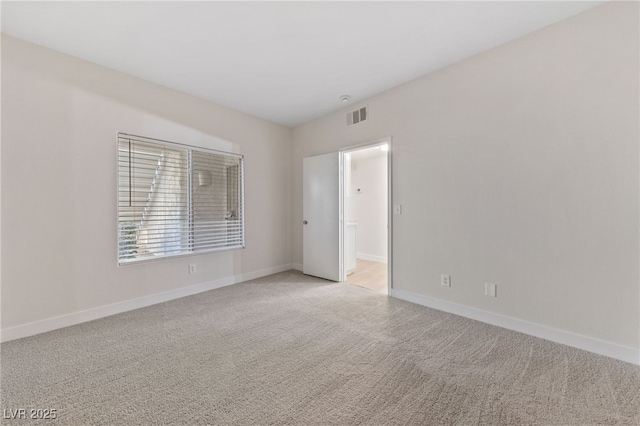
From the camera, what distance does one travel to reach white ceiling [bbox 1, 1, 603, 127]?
2057 mm

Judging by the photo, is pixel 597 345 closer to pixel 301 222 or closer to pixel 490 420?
pixel 490 420

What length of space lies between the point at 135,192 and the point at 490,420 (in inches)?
151

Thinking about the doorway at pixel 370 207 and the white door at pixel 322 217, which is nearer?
the white door at pixel 322 217

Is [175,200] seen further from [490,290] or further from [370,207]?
[370,207]

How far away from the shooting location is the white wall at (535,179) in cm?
202

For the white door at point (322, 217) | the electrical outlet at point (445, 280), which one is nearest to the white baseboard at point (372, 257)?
the white door at point (322, 217)

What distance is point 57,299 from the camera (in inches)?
102

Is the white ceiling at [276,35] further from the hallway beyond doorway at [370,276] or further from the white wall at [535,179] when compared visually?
the hallway beyond doorway at [370,276]

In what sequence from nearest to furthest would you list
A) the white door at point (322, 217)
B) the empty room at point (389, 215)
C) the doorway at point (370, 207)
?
the empty room at point (389, 215)
the white door at point (322, 217)
the doorway at point (370, 207)

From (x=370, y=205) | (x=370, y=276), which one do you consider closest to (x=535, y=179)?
(x=370, y=276)

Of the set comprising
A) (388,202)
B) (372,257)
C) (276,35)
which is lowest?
(372,257)

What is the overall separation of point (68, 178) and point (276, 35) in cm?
254

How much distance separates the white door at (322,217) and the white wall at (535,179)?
1.14m

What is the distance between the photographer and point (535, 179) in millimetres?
2396
